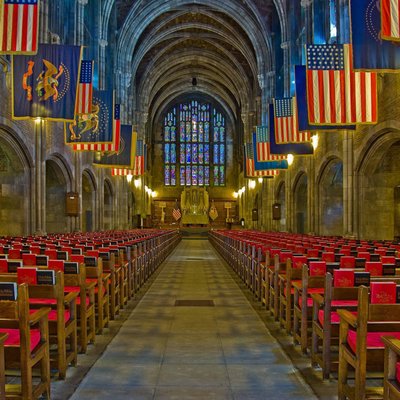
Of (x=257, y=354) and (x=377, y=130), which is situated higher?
(x=377, y=130)

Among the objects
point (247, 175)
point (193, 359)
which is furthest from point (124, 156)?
point (193, 359)

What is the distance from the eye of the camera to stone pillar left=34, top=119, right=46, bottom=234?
21562 mm

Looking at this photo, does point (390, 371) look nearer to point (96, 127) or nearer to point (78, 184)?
point (96, 127)

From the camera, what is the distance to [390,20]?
10.1 meters

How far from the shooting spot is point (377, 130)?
18.4 m

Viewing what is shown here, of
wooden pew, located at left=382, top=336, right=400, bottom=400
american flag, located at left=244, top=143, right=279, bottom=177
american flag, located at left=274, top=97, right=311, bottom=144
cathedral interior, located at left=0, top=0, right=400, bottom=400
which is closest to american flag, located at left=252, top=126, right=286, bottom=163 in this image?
cathedral interior, located at left=0, top=0, right=400, bottom=400

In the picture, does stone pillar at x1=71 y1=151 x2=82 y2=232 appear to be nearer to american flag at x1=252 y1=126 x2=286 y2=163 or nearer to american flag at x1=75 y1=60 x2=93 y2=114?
american flag at x1=75 y1=60 x2=93 y2=114

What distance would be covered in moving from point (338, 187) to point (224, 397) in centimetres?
2285

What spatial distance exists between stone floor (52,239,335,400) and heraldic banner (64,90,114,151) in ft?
45.1

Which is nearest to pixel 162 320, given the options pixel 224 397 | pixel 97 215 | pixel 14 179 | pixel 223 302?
pixel 223 302

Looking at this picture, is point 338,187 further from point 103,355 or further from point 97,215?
point 103,355

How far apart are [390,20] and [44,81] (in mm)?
10142

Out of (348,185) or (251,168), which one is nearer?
(348,185)

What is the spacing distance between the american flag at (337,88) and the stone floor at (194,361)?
26.2ft
